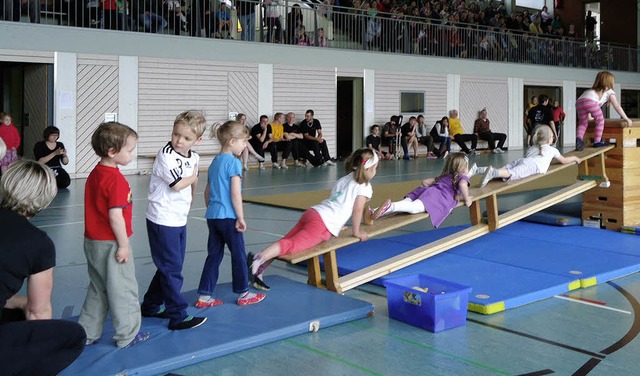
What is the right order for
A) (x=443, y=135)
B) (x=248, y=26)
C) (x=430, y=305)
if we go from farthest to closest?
(x=443, y=135) < (x=248, y=26) < (x=430, y=305)

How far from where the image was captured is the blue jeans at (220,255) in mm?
4730

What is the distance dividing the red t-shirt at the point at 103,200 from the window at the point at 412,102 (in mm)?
18219

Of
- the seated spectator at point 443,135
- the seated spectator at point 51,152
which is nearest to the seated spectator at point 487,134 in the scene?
the seated spectator at point 443,135

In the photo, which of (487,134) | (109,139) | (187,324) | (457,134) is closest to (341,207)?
(187,324)

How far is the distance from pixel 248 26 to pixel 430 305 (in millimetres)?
14447

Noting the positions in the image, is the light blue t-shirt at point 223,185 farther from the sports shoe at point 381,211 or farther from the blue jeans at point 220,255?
the sports shoe at point 381,211

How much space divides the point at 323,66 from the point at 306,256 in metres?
14.6

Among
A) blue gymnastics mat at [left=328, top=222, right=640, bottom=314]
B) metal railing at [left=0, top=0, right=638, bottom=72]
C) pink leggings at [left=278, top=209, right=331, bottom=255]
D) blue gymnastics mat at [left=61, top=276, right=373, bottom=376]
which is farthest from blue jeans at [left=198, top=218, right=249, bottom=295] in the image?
metal railing at [left=0, top=0, right=638, bottom=72]

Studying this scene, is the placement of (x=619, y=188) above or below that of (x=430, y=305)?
above

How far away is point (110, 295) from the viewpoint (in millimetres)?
3885

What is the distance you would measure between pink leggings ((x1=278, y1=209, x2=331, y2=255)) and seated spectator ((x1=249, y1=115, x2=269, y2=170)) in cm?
1174

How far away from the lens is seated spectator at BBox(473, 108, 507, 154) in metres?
23.1

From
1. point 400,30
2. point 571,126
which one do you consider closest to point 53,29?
point 400,30

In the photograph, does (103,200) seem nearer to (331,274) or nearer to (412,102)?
(331,274)
